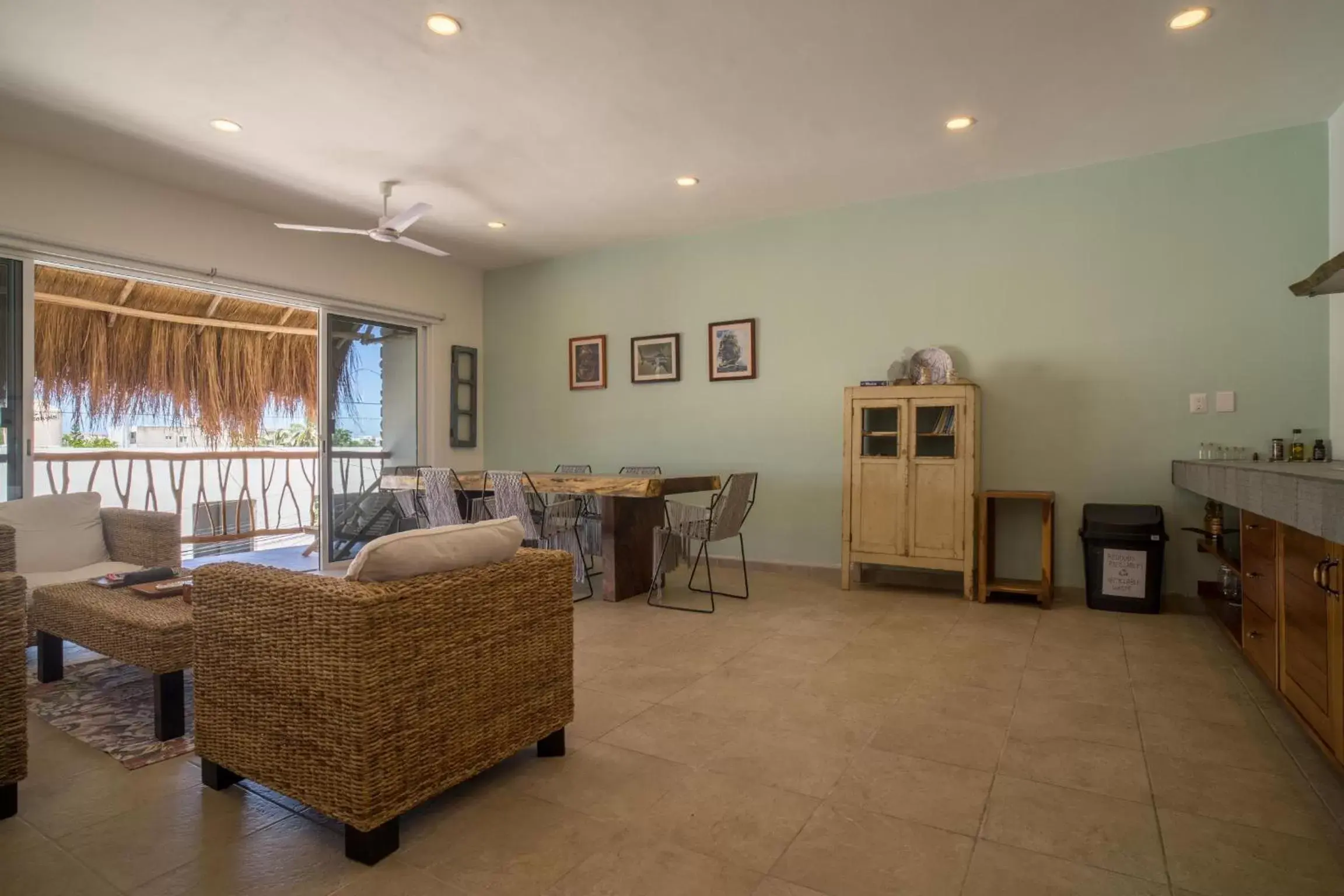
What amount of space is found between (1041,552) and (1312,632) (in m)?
2.40

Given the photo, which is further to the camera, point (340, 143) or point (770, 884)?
point (340, 143)

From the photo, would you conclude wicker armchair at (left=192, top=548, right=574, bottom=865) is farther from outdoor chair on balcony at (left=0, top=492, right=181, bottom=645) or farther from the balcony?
the balcony

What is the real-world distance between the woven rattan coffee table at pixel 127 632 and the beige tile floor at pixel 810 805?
24cm

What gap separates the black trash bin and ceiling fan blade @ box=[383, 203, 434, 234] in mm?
4228

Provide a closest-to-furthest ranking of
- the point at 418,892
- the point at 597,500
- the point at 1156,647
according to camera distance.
A: the point at 418,892 → the point at 1156,647 → the point at 597,500

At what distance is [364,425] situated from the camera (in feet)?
19.0

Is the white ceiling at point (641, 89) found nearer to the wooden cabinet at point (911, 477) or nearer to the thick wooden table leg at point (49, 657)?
the wooden cabinet at point (911, 477)

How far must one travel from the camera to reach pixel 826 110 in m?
3.52

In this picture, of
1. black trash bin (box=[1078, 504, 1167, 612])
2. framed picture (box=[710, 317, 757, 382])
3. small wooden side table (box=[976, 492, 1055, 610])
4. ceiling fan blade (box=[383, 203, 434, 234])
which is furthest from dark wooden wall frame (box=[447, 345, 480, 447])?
black trash bin (box=[1078, 504, 1167, 612])

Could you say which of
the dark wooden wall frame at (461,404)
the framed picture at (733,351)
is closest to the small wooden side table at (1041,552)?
the framed picture at (733,351)

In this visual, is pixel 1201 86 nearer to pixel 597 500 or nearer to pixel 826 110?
pixel 826 110

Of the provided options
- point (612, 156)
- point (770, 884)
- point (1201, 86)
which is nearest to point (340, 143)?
point (612, 156)

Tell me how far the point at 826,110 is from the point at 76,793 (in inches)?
153

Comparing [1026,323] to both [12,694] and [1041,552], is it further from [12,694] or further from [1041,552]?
[12,694]
